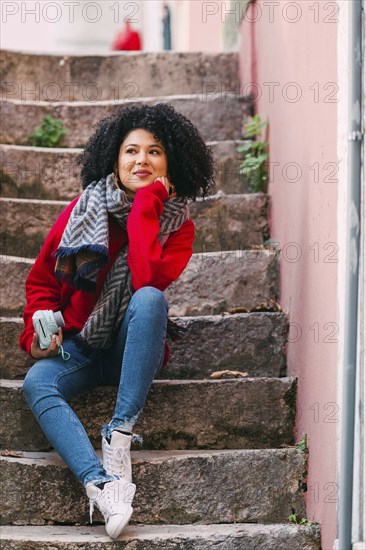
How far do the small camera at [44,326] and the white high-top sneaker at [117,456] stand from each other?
1.23 ft

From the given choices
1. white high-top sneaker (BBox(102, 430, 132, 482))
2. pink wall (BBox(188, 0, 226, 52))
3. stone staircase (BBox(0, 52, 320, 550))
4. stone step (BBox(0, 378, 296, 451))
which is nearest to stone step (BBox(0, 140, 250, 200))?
stone staircase (BBox(0, 52, 320, 550))

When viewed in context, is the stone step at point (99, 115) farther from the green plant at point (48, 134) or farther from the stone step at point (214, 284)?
the stone step at point (214, 284)

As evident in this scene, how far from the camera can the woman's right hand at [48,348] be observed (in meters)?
2.93

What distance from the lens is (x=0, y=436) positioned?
3.09 m

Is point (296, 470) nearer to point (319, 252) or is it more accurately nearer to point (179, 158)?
point (319, 252)

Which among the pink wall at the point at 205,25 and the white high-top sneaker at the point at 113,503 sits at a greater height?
the pink wall at the point at 205,25

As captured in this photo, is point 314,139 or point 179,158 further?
point 179,158

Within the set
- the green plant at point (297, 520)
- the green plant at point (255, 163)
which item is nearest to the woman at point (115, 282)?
the green plant at point (297, 520)

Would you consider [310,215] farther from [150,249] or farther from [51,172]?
[51,172]

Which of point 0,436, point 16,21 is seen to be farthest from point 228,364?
point 16,21

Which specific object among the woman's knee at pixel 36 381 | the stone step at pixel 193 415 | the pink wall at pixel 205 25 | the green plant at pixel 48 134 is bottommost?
the stone step at pixel 193 415

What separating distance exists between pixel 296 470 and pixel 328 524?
1.19ft

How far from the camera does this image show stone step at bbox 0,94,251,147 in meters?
4.88

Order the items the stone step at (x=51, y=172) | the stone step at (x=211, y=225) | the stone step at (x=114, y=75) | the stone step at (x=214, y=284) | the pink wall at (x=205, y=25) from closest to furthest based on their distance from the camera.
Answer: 1. the stone step at (x=214, y=284)
2. the stone step at (x=211, y=225)
3. the stone step at (x=51, y=172)
4. the stone step at (x=114, y=75)
5. the pink wall at (x=205, y=25)
